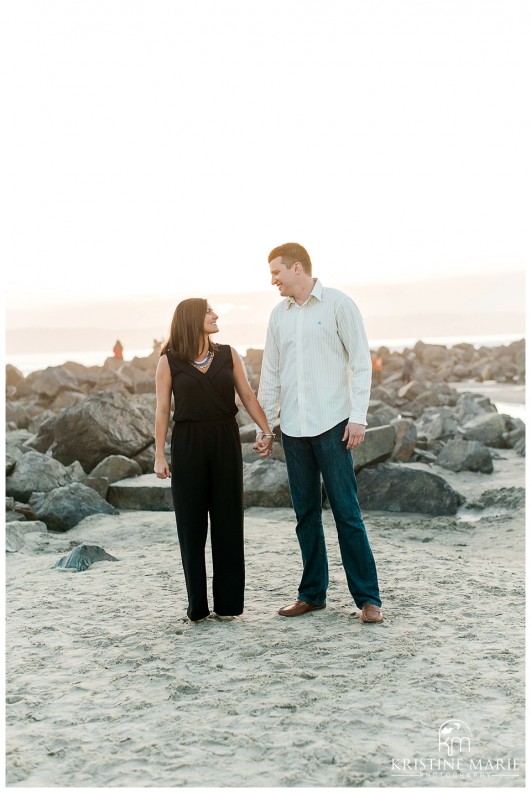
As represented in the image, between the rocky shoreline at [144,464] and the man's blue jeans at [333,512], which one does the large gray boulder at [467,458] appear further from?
the man's blue jeans at [333,512]

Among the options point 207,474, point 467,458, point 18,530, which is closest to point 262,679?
point 207,474

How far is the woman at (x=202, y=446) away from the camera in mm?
4855

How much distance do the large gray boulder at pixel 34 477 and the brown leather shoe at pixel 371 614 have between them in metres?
5.41

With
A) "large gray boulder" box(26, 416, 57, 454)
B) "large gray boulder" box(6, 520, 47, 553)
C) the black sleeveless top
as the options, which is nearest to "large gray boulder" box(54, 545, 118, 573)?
"large gray boulder" box(6, 520, 47, 553)

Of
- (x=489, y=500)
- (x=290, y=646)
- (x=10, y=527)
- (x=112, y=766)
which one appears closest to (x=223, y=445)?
(x=290, y=646)

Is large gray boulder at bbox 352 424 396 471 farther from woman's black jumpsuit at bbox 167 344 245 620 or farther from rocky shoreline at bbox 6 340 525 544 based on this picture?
woman's black jumpsuit at bbox 167 344 245 620

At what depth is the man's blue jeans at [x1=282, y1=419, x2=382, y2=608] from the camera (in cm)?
477

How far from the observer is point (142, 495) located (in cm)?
915

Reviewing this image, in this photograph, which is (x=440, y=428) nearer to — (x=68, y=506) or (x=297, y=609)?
(x=68, y=506)

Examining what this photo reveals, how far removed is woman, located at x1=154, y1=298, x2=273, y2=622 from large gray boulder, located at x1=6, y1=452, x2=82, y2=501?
479 cm

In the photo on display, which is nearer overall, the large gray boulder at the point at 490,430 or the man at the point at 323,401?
the man at the point at 323,401

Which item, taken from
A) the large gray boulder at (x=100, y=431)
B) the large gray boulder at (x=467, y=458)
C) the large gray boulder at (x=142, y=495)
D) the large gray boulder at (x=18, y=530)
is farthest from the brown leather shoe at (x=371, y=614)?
the large gray boulder at (x=467, y=458)

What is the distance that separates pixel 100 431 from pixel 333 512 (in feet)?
21.0

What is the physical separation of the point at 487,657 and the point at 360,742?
3.86 feet
